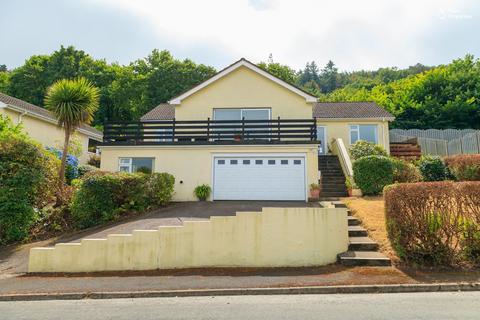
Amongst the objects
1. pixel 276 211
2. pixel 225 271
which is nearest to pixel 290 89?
pixel 276 211

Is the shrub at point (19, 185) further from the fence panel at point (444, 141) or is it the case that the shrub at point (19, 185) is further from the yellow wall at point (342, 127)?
the fence panel at point (444, 141)

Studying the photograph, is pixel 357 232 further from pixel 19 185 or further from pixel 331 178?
pixel 19 185

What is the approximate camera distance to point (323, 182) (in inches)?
687

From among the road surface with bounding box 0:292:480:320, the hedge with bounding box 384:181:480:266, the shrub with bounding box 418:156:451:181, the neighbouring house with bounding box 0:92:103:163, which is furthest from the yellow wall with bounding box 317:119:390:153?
the road surface with bounding box 0:292:480:320

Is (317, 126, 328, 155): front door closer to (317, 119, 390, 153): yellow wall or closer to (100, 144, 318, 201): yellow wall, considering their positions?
(317, 119, 390, 153): yellow wall

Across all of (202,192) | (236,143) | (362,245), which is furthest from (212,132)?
(362,245)

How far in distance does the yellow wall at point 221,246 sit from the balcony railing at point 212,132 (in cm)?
759

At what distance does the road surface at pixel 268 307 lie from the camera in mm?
5758

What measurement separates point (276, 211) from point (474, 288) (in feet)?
15.8

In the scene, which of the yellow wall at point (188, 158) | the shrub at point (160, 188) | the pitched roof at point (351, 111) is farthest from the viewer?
the pitched roof at point (351, 111)

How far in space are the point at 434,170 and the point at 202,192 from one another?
1111 cm

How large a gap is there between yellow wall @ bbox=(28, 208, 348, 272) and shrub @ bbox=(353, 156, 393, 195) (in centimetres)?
607

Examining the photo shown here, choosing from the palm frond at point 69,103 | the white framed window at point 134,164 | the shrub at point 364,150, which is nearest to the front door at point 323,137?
the shrub at point 364,150

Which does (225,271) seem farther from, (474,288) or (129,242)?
(474,288)
